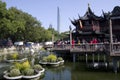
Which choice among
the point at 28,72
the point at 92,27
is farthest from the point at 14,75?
the point at 92,27

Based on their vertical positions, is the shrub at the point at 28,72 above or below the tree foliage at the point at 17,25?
below

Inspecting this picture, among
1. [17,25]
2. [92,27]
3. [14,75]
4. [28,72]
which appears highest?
[17,25]

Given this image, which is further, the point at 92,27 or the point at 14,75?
the point at 92,27

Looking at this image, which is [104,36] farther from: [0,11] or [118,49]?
[0,11]

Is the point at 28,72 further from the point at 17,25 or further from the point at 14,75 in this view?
the point at 17,25

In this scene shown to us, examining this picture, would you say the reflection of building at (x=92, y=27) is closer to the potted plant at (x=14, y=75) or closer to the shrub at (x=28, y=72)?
the shrub at (x=28, y=72)

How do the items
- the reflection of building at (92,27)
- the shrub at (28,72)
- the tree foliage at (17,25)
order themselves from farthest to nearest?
1. the tree foliage at (17,25)
2. the reflection of building at (92,27)
3. the shrub at (28,72)

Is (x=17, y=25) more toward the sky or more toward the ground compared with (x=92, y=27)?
more toward the sky

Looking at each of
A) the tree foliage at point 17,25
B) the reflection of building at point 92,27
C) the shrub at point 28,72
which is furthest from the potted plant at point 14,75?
the tree foliage at point 17,25

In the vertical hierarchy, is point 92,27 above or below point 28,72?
above

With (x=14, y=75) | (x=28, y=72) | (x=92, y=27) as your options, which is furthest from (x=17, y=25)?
(x=14, y=75)

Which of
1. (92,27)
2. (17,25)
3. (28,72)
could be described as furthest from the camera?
(17,25)

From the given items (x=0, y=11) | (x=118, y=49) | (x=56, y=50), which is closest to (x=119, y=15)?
(x=56, y=50)

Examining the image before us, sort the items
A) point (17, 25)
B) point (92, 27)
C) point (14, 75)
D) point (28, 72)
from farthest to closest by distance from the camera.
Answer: point (17, 25) < point (92, 27) < point (28, 72) < point (14, 75)
